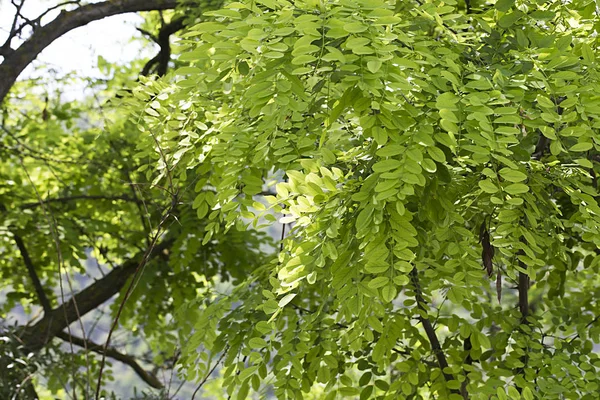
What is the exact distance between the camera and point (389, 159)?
1392 millimetres

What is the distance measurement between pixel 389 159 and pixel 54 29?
234 centimetres

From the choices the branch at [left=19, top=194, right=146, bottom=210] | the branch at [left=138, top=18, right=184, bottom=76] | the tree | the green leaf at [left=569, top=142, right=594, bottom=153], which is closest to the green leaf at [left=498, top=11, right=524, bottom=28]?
the tree

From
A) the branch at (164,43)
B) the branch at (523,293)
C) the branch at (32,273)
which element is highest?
the branch at (164,43)

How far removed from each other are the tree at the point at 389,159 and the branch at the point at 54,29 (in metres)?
0.89

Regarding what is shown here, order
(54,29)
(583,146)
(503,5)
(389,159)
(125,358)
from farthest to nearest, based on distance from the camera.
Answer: (125,358), (54,29), (503,5), (583,146), (389,159)

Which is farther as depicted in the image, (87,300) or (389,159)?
(87,300)

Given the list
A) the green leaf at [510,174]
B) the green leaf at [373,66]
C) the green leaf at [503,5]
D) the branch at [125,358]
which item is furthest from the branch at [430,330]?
the branch at [125,358]

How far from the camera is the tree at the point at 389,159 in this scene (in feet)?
4.59

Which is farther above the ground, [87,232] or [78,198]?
[78,198]

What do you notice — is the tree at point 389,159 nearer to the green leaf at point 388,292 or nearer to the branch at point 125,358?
the green leaf at point 388,292

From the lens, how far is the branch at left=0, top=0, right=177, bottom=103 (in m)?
3.03

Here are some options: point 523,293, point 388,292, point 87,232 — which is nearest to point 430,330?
point 523,293

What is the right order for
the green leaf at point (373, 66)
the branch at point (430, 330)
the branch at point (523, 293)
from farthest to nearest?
1. the branch at point (523, 293)
2. the branch at point (430, 330)
3. the green leaf at point (373, 66)

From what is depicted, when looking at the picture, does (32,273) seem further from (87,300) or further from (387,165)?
(387,165)
